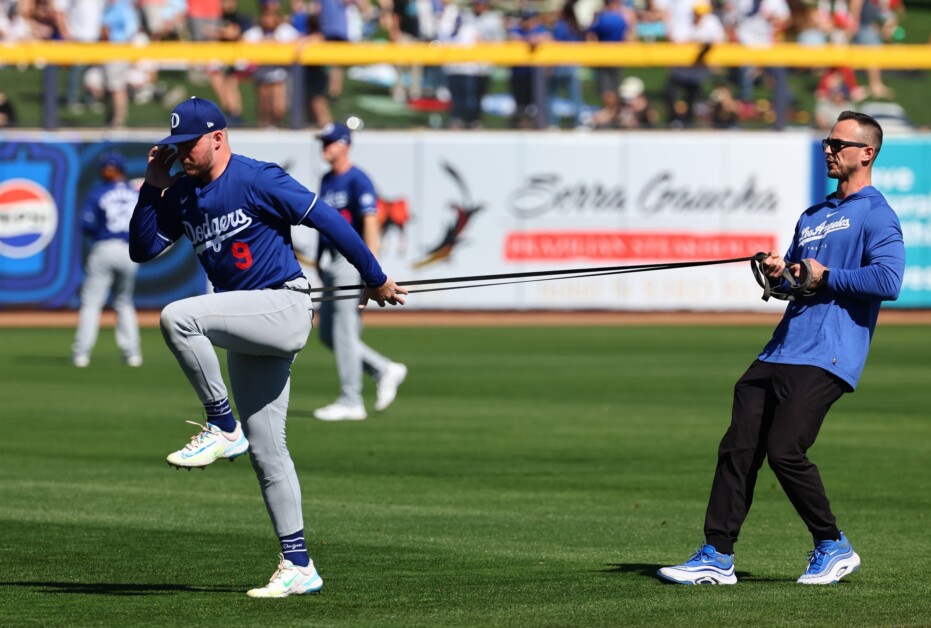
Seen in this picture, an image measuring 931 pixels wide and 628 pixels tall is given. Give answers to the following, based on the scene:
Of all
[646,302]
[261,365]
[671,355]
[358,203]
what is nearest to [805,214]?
[261,365]

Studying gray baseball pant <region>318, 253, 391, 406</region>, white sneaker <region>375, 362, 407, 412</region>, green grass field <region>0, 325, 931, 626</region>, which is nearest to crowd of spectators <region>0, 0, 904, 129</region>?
green grass field <region>0, 325, 931, 626</region>

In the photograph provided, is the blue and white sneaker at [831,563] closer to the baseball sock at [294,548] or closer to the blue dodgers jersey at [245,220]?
the baseball sock at [294,548]

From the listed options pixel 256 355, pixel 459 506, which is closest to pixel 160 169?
pixel 256 355

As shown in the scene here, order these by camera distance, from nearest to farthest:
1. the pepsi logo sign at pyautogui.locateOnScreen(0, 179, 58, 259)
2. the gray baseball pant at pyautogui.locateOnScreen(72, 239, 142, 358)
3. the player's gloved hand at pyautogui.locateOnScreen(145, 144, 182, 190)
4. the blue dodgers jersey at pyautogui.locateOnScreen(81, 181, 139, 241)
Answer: the player's gloved hand at pyautogui.locateOnScreen(145, 144, 182, 190) → the blue dodgers jersey at pyautogui.locateOnScreen(81, 181, 139, 241) → the gray baseball pant at pyautogui.locateOnScreen(72, 239, 142, 358) → the pepsi logo sign at pyautogui.locateOnScreen(0, 179, 58, 259)

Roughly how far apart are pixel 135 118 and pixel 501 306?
22.1 ft

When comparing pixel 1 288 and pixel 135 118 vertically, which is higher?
pixel 135 118

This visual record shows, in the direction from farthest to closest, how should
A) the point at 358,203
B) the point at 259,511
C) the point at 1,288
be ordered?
the point at 1,288, the point at 358,203, the point at 259,511

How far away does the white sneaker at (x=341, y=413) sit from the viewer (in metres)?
14.6

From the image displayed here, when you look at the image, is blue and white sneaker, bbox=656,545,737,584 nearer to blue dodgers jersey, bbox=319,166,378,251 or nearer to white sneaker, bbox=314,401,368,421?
blue dodgers jersey, bbox=319,166,378,251

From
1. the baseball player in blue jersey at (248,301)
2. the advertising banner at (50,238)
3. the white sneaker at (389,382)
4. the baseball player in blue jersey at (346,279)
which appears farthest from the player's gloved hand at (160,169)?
the advertising banner at (50,238)

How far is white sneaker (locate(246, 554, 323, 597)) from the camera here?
707 cm

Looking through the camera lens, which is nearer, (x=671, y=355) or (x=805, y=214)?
(x=805, y=214)

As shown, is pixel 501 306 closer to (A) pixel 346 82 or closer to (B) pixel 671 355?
(A) pixel 346 82

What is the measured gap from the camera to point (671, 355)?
21.3 m
